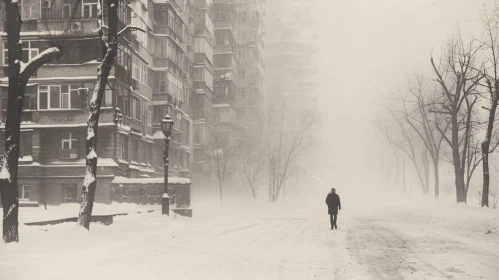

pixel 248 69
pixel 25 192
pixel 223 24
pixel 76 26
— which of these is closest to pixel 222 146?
pixel 223 24

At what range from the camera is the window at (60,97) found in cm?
3759

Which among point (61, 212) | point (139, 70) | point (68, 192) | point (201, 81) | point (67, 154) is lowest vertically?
point (61, 212)

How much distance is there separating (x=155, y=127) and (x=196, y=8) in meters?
18.9

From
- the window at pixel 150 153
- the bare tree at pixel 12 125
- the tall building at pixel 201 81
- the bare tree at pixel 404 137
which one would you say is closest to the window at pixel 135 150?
the window at pixel 150 153

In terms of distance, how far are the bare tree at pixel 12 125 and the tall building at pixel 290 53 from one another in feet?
347

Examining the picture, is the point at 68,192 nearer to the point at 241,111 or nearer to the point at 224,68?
the point at 224,68

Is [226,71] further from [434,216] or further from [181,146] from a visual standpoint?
[434,216]

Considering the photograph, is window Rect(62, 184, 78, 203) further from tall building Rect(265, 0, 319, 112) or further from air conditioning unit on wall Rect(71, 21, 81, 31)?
tall building Rect(265, 0, 319, 112)

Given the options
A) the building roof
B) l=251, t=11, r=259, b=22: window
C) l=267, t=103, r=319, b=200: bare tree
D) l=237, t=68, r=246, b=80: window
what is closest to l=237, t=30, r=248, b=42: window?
l=251, t=11, r=259, b=22: window

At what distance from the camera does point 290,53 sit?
422 feet

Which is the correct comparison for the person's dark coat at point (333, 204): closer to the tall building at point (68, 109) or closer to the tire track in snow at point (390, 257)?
the tire track in snow at point (390, 257)

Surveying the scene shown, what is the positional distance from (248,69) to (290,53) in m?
46.5

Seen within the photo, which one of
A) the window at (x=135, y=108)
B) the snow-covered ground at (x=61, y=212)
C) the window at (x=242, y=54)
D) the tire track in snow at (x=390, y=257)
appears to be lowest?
the tire track in snow at (x=390, y=257)

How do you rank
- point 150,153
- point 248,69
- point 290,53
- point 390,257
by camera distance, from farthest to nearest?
point 290,53
point 248,69
point 150,153
point 390,257
